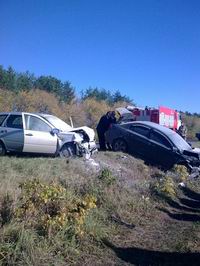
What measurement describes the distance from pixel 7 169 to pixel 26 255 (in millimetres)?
4610

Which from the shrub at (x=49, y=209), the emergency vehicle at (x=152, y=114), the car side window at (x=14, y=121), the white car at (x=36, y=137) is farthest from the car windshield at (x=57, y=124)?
the emergency vehicle at (x=152, y=114)

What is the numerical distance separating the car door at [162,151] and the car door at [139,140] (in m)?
0.28

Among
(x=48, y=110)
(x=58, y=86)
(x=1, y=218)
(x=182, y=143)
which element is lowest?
(x=1, y=218)

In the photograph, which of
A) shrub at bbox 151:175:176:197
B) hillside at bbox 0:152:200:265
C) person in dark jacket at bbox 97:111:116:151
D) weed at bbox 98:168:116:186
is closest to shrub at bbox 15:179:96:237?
hillside at bbox 0:152:200:265

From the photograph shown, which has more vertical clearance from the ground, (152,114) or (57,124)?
(152,114)

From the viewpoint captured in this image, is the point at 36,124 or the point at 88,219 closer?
the point at 88,219

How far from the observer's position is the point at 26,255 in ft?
20.5

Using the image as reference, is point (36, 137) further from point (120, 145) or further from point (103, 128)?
point (103, 128)

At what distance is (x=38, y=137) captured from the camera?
14133 mm

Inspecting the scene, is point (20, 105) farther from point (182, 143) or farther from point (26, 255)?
point (26, 255)

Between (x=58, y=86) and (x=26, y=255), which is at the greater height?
(x=58, y=86)

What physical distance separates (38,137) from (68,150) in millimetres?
1082

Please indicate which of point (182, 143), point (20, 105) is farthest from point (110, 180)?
point (20, 105)

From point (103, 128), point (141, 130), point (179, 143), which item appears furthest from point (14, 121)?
point (179, 143)
